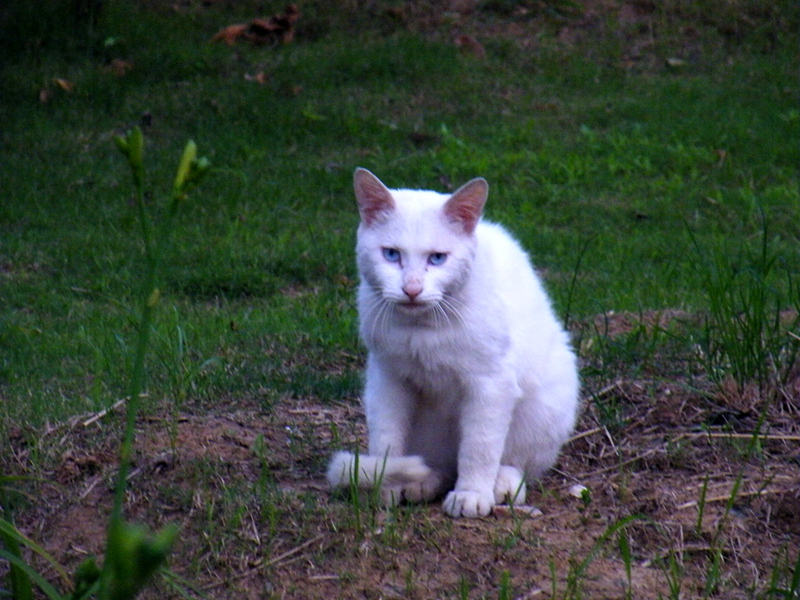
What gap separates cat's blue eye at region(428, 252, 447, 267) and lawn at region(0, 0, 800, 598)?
2.46 feet

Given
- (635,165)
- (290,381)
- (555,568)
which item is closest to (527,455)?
(555,568)

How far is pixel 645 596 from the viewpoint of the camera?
2492mm

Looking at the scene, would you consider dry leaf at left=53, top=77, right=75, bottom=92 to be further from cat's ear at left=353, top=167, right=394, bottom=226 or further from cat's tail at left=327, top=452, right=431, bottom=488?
cat's tail at left=327, top=452, right=431, bottom=488

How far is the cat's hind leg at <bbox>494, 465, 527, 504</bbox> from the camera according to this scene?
10.1 ft

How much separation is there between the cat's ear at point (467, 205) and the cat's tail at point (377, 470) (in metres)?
0.74

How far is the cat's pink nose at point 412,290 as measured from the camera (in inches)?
113

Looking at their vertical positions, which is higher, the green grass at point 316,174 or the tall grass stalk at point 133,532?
the tall grass stalk at point 133,532

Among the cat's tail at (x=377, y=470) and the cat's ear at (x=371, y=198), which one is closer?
the cat's tail at (x=377, y=470)

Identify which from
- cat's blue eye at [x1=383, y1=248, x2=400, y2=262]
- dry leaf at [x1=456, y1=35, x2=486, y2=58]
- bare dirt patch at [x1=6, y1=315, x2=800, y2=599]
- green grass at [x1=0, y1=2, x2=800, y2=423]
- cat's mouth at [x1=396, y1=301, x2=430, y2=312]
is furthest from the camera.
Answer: dry leaf at [x1=456, y1=35, x2=486, y2=58]

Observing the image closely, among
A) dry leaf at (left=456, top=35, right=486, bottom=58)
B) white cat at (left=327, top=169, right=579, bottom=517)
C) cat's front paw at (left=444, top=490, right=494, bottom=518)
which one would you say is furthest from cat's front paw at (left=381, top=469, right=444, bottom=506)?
dry leaf at (left=456, top=35, right=486, bottom=58)

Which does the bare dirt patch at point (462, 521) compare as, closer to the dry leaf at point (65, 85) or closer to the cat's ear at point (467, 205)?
the cat's ear at point (467, 205)

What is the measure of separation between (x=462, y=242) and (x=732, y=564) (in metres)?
1.20

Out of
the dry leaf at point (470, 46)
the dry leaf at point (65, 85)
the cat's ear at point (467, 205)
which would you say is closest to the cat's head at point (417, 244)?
the cat's ear at point (467, 205)

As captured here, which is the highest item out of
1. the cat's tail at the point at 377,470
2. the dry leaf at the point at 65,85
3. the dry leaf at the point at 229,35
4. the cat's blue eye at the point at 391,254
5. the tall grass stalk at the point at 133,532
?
the tall grass stalk at the point at 133,532
